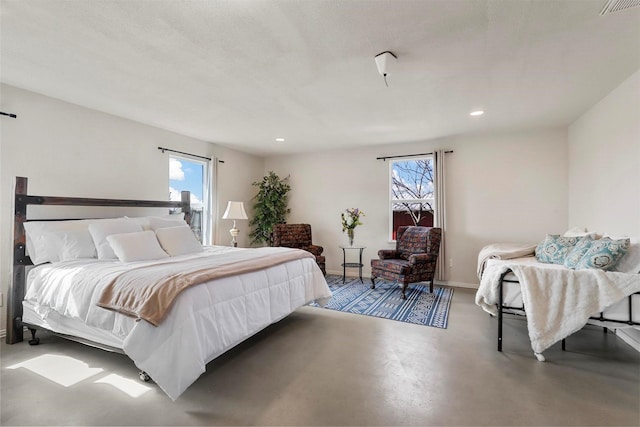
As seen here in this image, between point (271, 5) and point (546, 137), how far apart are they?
14.5 ft

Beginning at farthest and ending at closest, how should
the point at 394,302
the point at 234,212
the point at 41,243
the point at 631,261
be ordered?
the point at 234,212 < the point at 394,302 < the point at 41,243 < the point at 631,261

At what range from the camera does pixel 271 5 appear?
5.78 feet

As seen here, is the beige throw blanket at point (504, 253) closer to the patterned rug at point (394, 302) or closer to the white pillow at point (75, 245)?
the patterned rug at point (394, 302)

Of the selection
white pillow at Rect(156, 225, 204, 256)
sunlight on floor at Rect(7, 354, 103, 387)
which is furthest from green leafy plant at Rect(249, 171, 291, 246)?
sunlight on floor at Rect(7, 354, 103, 387)

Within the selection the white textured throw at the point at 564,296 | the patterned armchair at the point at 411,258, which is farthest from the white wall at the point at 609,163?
the patterned armchair at the point at 411,258

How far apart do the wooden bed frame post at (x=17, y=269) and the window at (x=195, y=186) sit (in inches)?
73.6

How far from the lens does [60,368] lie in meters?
2.27

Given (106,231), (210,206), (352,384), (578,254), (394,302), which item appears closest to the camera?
(352,384)

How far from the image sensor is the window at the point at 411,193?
5199mm

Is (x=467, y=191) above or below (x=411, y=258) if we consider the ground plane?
above

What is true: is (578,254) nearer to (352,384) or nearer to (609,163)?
(609,163)

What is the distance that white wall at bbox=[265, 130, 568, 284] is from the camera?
4.34 metres

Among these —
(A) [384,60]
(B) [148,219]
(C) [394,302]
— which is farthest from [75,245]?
(C) [394,302]

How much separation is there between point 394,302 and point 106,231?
3.45 metres
